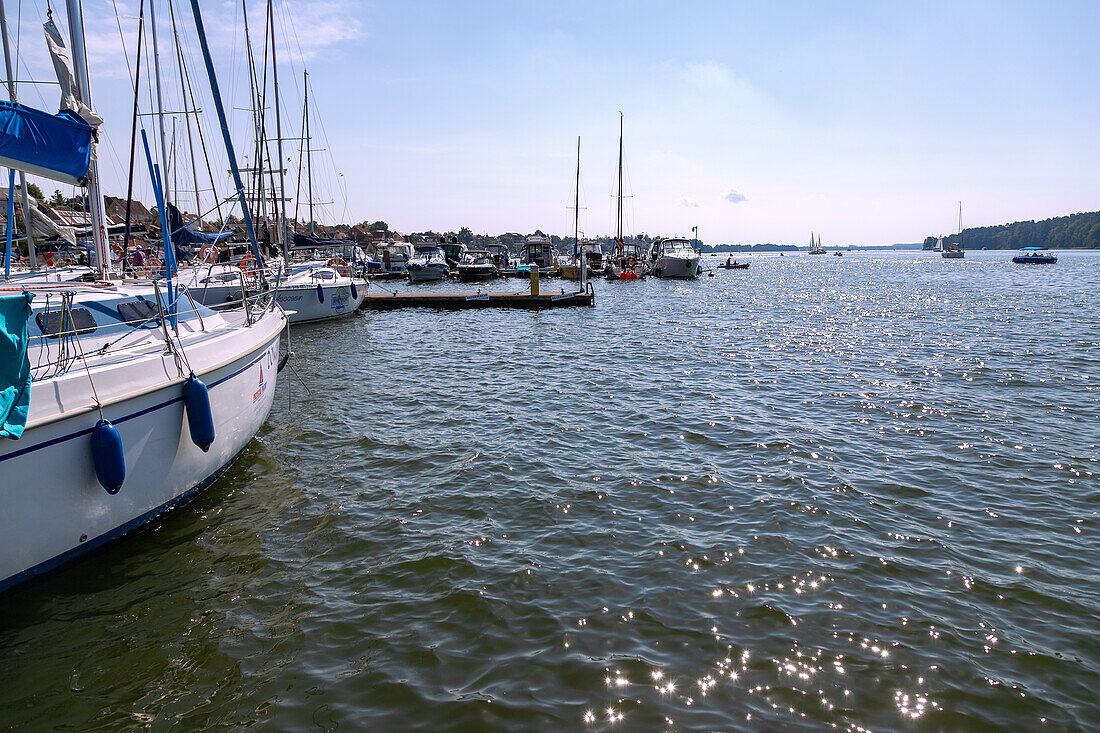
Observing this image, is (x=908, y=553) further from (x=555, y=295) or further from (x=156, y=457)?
(x=555, y=295)

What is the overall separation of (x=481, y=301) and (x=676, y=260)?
29.5 m

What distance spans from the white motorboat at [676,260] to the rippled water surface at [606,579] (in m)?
44.4

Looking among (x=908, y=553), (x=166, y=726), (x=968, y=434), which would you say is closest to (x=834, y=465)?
(x=908, y=553)

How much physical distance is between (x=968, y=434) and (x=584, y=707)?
9.35 m

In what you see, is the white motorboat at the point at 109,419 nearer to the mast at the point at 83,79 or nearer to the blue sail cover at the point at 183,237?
the mast at the point at 83,79

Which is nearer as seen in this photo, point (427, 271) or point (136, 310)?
point (136, 310)

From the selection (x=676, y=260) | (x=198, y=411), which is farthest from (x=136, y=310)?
(x=676, y=260)

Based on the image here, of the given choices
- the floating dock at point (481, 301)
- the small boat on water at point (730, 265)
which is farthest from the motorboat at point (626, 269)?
the small boat on water at point (730, 265)

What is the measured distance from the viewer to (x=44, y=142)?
293 inches

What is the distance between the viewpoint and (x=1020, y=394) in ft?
42.6

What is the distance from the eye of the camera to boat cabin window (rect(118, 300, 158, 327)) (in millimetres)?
8297

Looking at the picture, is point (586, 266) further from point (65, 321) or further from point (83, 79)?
point (65, 321)

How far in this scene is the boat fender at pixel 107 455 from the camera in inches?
219

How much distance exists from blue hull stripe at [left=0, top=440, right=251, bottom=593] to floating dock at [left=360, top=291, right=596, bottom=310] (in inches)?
943
